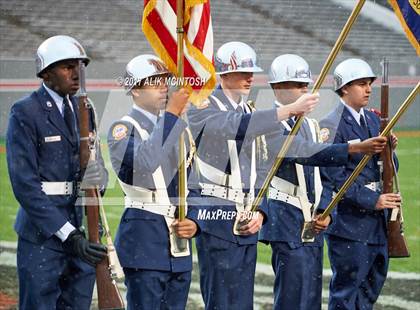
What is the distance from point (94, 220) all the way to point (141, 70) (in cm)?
71

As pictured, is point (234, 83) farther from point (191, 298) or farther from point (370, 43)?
point (370, 43)

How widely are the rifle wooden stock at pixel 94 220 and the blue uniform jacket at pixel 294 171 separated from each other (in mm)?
1112

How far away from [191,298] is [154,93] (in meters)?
2.49

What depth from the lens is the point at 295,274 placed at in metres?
6.41

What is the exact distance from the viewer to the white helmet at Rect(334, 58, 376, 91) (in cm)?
681

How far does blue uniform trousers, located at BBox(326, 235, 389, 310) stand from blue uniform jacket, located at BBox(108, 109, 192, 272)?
1.35 meters

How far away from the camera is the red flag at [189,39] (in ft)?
19.3

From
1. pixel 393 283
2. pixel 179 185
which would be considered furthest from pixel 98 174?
pixel 393 283

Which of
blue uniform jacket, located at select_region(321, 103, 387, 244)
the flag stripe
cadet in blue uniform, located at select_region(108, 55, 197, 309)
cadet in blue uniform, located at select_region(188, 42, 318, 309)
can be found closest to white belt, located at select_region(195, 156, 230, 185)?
cadet in blue uniform, located at select_region(188, 42, 318, 309)

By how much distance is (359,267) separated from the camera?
6723 millimetres

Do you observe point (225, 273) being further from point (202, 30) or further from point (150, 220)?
point (202, 30)

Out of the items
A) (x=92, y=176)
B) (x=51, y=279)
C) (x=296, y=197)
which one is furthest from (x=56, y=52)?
(x=296, y=197)

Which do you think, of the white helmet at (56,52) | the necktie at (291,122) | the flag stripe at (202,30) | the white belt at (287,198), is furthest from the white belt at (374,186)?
the white helmet at (56,52)

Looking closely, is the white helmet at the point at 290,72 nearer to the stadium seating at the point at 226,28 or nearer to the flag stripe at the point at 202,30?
the flag stripe at the point at 202,30
